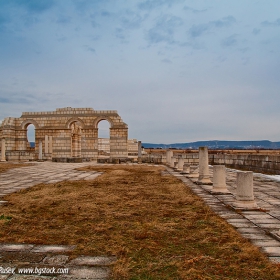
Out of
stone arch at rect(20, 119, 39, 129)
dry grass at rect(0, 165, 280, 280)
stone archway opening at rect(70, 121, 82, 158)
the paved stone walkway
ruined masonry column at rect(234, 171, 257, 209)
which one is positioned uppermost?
stone arch at rect(20, 119, 39, 129)

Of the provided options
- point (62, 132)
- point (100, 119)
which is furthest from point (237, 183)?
point (62, 132)

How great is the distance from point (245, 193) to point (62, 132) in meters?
22.2

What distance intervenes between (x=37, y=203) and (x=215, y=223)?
151 inches

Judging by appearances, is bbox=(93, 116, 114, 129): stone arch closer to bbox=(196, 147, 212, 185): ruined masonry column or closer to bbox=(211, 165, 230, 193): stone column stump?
bbox=(196, 147, 212, 185): ruined masonry column

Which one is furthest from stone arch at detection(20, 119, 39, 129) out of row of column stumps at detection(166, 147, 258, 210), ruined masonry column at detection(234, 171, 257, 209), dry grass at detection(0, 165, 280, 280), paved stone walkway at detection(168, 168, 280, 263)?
ruined masonry column at detection(234, 171, 257, 209)

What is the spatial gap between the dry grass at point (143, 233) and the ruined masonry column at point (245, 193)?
0.79 meters

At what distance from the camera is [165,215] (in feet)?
17.0

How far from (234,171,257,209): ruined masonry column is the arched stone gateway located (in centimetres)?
1913

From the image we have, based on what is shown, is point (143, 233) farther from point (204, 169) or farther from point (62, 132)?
point (62, 132)

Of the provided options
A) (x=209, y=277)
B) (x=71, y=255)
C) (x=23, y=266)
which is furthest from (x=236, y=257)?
(x=23, y=266)

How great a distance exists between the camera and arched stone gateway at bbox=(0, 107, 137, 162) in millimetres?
25359

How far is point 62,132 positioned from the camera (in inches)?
1028

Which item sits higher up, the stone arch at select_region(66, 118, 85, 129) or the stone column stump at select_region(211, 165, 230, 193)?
the stone arch at select_region(66, 118, 85, 129)

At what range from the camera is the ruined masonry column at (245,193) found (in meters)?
5.91
